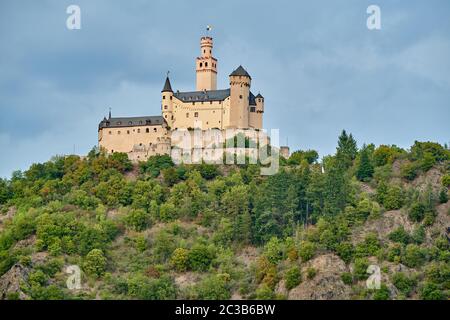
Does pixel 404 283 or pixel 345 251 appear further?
pixel 345 251

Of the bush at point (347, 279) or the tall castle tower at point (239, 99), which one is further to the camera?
the tall castle tower at point (239, 99)

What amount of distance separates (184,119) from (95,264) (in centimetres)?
2905

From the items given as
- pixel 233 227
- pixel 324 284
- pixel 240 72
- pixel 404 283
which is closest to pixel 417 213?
pixel 404 283

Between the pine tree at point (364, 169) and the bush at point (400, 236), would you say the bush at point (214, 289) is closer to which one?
the bush at point (400, 236)

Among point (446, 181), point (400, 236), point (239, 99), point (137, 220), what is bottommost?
point (400, 236)

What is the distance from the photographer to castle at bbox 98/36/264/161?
190 m

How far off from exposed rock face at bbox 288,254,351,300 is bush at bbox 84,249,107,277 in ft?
58.5

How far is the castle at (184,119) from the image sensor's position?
190m

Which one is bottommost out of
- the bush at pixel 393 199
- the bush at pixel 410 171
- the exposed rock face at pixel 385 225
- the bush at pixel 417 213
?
the exposed rock face at pixel 385 225

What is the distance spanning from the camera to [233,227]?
173500 mm

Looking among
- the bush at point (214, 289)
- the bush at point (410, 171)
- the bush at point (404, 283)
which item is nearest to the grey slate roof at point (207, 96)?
the bush at point (410, 171)

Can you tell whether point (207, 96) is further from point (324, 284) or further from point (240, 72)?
point (324, 284)

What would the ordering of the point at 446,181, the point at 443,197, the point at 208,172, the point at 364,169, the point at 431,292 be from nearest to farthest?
1. the point at 431,292
2. the point at 443,197
3. the point at 446,181
4. the point at 364,169
5. the point at 208,172
